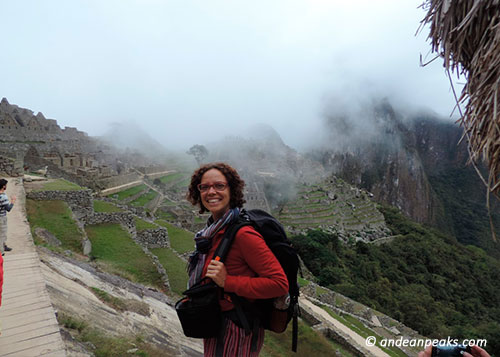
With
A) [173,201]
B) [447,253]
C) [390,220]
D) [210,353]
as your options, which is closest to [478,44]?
[210,353]

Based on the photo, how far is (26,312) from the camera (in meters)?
3.04

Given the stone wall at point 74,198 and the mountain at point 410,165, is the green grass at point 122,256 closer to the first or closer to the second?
the stone wall at point 74,198

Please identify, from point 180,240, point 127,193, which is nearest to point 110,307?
point 180,240

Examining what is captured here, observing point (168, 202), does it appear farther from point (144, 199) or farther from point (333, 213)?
point (333, 213)

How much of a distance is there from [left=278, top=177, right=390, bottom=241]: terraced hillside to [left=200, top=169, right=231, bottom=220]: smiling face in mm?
31162

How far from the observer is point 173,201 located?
25.6 meters

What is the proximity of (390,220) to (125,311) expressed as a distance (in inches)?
2151

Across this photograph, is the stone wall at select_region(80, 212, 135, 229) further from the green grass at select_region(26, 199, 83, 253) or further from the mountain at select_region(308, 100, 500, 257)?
the mountain at select_region(308, 100, 500, 257)

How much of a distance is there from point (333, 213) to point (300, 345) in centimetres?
3180

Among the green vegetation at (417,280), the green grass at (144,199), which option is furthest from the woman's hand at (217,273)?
the green vegetation at (417,280)

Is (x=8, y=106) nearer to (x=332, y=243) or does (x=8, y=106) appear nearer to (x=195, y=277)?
(x=195, y=277)

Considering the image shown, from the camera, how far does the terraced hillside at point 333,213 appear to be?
1380 inches

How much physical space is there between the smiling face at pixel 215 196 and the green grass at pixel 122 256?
20.4ft

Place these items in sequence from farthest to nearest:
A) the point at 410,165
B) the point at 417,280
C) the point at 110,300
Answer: the point at 410,165 → the point at 417,280 → the point at 110,300
